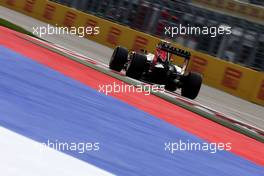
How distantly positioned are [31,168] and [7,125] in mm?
987

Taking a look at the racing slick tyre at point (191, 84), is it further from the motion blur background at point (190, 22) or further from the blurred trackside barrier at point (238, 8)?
the blurred trackside barrier at point (238, 8)

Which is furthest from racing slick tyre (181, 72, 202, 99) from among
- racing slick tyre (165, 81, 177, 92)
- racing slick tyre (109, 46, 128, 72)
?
racing slick tyre (109, 46, 128, 72)

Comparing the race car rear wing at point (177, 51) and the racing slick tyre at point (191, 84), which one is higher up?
the race car rear wing at point (177, 51)

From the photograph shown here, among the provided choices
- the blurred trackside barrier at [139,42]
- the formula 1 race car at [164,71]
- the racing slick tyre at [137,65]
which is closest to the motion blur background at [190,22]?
the blurred trackside barrier at [139,42]

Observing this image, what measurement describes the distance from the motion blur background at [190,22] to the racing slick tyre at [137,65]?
6.10 meters

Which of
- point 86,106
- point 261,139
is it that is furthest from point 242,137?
point 86,106

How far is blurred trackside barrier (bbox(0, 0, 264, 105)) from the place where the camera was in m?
16.3

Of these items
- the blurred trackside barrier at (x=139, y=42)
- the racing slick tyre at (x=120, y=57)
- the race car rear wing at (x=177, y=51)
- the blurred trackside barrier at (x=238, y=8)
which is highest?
the blurred trackside barrier at (x=238, y=8)

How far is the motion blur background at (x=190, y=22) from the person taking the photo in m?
17.3

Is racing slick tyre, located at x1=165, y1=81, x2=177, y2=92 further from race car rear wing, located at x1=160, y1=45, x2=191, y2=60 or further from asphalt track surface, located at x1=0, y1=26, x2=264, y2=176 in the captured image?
asphalt track surface, located at x1=0, y1=26, x2=264, y2=176

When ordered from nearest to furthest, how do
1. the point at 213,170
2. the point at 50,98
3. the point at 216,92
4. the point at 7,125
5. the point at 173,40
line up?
the point at 7,125, the point at 213,170, the point at 50,98, the point at 216,92, the point at 173,40

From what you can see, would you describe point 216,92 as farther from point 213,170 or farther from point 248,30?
point 213,170

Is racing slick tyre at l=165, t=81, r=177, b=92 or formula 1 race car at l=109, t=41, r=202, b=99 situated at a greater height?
formula 1 race car at l=109, t=41, r=202, b=99

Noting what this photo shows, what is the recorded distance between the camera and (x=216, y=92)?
16109mm
